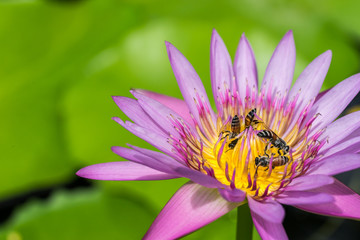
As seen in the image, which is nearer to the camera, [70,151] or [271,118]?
[271,118]

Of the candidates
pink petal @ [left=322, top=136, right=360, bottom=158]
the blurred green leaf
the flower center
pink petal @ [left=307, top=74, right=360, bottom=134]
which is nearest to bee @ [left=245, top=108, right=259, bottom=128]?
the flower center

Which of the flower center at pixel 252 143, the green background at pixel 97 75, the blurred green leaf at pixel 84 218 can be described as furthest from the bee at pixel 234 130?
the blurred green leaf at pixel 84 218

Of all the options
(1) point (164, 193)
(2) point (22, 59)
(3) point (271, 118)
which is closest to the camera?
(3) point (271, 118)

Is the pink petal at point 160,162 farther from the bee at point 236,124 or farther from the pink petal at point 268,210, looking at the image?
the bee at point 236,124

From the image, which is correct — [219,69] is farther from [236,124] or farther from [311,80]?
[311,80]

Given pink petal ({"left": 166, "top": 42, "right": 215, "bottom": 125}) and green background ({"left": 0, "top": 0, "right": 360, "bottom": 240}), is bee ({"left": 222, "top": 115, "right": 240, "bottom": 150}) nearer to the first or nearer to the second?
pink petal ({"left": 166, "top": 42, "right": 215, "bottom": 125})

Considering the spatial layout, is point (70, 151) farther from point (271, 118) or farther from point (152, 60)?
point (271, 118)

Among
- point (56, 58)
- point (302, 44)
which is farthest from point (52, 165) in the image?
point (302, 44)

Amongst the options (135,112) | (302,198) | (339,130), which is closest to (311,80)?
(339,130)
